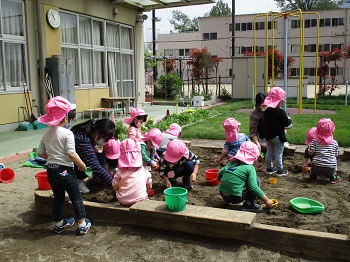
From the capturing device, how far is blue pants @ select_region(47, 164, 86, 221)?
167 inches

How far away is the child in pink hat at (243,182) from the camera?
4480mm

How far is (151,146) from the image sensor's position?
5684 millimetres

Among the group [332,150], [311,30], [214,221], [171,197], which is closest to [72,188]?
[171,197]

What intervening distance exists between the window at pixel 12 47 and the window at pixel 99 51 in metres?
1.85

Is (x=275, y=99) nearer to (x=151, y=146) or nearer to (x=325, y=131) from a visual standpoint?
(x=325, y=131)

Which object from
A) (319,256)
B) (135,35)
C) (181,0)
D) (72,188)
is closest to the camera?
(319,256)

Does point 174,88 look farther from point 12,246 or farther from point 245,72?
point 12,246

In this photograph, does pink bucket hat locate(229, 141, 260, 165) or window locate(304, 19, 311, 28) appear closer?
pink bucket hat locate(229, 141, 260, 165)

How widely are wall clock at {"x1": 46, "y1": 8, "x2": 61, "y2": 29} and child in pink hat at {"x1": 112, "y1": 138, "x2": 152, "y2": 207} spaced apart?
9094 mm

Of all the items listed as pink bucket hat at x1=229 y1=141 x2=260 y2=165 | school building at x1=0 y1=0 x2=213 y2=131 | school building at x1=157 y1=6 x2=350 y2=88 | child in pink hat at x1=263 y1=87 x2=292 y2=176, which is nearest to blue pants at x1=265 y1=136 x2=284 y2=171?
child in pink hat at x1=263 y1=87 x2=292 y2=176

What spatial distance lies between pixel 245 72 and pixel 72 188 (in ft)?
61.4

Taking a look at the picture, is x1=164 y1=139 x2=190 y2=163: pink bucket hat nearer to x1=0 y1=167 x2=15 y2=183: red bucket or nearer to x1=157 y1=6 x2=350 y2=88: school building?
x1=0 y1=167 x2=15 y2=183: red bucket

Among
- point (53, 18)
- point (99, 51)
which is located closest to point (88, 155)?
point (53, 18)

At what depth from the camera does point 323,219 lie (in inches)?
174
